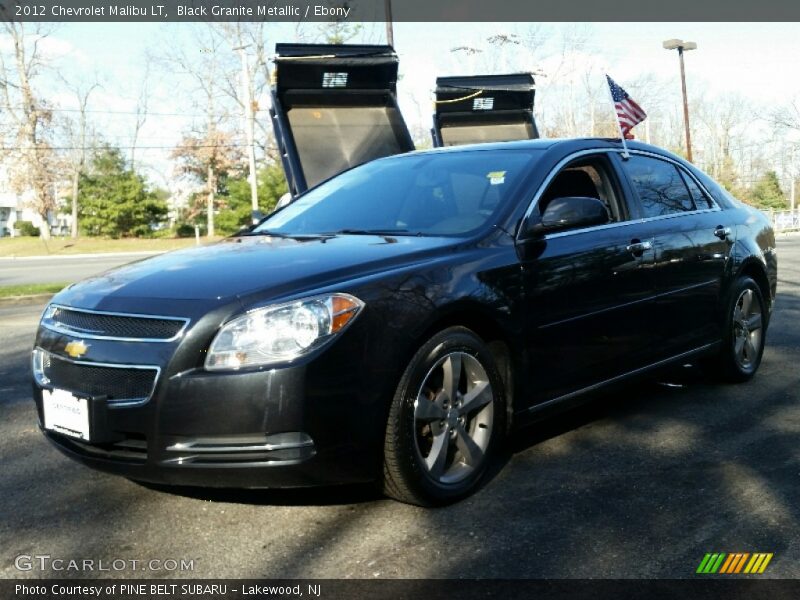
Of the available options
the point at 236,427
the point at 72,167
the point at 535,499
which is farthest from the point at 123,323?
the point at 72,167

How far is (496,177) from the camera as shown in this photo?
4516 millimetres

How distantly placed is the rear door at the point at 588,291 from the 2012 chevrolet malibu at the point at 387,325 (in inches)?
0.4

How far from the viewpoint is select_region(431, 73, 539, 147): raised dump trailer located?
15.4 m

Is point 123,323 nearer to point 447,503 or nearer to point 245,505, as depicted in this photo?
point 245,505

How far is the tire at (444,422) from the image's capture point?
3488 millimetres

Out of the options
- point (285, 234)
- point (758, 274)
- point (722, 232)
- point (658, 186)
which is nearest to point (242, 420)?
point (285, 234)

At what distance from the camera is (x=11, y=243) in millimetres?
46812

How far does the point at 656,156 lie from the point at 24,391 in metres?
4.50

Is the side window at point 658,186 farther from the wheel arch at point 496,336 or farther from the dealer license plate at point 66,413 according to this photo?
the dealer license plate at point 66,413

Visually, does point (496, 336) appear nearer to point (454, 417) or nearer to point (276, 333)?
point (454, 417)

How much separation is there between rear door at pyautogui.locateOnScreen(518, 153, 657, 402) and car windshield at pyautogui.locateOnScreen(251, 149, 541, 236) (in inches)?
9.8

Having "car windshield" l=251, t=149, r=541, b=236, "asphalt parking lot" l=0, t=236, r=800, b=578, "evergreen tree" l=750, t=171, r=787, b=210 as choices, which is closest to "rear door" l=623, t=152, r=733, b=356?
"asphalt parking lot" l=0, t=236, r=800, b=578

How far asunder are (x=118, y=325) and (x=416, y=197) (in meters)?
1.82

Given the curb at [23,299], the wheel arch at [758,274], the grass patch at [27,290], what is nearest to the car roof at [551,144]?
the wheel arch at [758,274]
